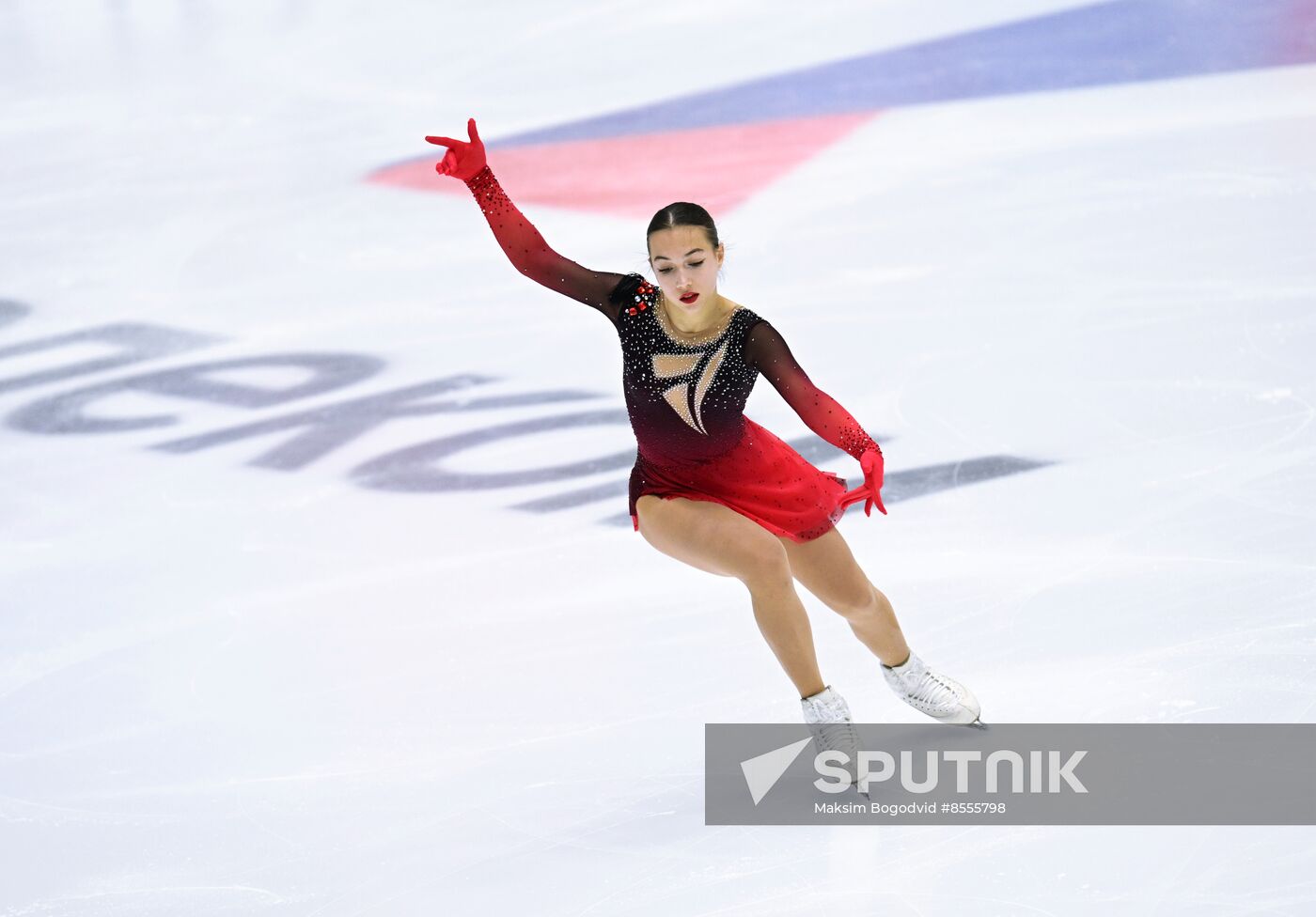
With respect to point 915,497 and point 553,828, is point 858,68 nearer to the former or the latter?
point 915,497

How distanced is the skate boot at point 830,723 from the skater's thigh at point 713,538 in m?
0.25

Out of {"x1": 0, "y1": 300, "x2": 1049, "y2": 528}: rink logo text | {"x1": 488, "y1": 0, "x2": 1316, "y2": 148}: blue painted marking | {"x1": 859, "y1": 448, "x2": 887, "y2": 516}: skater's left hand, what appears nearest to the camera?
{"x1": 859, "y1": 448, "x2": 887, "y2": 516}: skater's left hand

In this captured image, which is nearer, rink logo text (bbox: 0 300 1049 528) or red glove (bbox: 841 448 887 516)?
red glove (bbox: 841 448 887 516)

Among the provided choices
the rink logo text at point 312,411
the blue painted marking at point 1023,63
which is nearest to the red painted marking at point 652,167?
the blue painted marking at point 1023,63

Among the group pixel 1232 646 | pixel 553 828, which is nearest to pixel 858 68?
pixel 1232 646

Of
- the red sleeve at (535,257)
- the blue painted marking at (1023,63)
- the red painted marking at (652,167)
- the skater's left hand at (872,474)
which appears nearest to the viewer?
the skater's left hand at (872,474)

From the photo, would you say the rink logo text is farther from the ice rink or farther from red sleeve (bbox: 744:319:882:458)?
red sleeve (bbox: 744:319:882:458)

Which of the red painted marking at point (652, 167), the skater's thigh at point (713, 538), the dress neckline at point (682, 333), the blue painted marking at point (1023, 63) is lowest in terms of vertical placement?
the skater's thigh at point (713, 538)

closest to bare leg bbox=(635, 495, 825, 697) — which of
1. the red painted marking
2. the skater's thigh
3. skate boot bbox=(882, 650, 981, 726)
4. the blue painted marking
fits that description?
the skater's thigh

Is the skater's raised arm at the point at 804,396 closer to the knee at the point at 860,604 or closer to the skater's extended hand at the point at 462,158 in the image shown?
the knee at the point at 860,604

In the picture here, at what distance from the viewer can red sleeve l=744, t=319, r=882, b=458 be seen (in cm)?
281

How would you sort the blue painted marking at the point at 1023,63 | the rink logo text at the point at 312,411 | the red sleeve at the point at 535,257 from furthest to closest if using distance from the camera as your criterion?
the blue painted marking at the point at 1023,63 < the rink logo text at the point at 312,411 < the red sleeve at the point at 535,257

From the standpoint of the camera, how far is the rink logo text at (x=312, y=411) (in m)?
4.55

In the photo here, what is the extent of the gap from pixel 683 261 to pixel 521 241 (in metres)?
0.38
